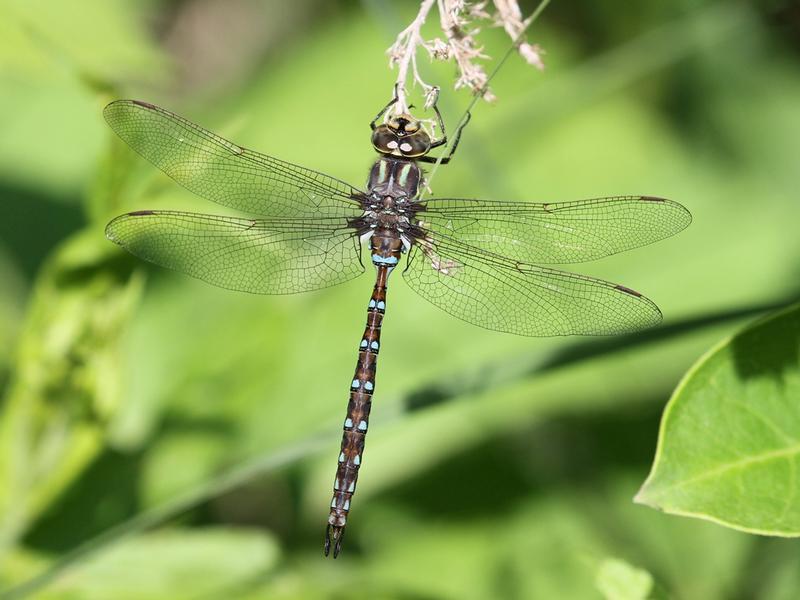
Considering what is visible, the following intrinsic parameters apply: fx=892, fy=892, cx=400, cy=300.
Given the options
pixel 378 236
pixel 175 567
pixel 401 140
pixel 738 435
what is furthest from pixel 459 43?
pixel 175 567

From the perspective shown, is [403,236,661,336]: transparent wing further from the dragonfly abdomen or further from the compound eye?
the compound eye

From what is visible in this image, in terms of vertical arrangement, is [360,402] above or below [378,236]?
below

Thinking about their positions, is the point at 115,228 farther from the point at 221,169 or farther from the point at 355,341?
the point at 355,341

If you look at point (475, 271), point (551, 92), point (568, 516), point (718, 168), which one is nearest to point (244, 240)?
point (475, 271)

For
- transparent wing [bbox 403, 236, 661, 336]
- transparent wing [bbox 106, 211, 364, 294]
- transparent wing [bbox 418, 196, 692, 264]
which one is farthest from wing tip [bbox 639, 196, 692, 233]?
transparent wing [bbox 106, 211, 364, 294]

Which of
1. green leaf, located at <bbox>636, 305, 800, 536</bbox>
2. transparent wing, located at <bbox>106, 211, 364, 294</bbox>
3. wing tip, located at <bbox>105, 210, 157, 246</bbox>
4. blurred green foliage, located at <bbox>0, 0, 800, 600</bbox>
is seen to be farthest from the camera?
transparent wing, located at <bbox>106, 211, 364, 294</bbox>

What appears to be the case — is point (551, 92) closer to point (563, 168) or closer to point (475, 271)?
point (563, 168)

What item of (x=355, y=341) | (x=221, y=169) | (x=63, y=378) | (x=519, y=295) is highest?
(x=221, y=169)
